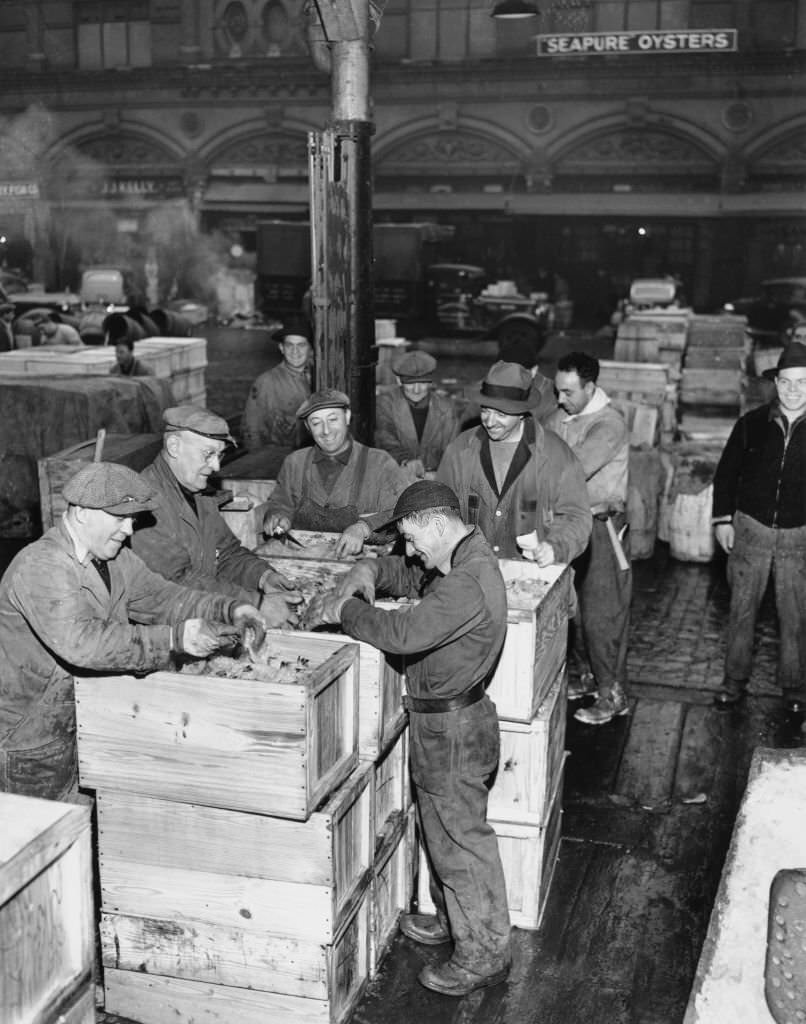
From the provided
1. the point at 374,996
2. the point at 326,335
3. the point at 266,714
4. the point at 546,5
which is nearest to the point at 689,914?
the point at 374,996

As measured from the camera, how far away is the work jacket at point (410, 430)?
8703mm

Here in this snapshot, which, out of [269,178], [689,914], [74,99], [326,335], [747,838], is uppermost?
[74,99]

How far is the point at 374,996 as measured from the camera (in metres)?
4.79

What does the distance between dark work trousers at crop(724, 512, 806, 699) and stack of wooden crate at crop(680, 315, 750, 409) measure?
7.76 metres

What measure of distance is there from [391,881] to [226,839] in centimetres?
115

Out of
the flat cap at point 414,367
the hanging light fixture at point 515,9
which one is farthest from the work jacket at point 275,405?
the hanging light fixture at point 515,9

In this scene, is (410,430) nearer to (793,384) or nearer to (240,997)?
(793,384)

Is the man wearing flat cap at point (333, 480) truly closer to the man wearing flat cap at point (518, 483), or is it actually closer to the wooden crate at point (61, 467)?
the man wearing flat cap at point (518, 483)

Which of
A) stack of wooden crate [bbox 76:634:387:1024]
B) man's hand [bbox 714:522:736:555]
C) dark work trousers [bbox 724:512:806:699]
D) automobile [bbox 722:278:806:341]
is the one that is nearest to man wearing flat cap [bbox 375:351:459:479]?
man's hand [bbox 714:522:736:555]

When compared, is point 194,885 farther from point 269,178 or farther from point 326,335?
point 269,178

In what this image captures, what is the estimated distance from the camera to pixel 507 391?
6.02 m

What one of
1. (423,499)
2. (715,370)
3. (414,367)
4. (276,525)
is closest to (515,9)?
(715,370)

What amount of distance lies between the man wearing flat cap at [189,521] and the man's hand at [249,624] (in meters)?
0.51

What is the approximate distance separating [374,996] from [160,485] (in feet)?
7.67
